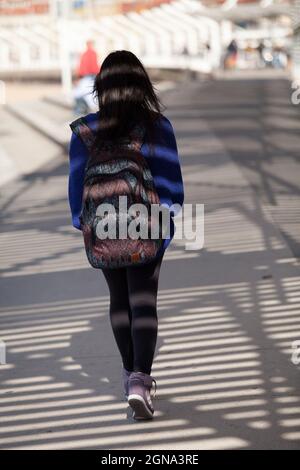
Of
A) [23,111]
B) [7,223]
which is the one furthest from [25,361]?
[23,111]

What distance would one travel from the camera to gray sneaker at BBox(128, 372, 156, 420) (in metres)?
4.72

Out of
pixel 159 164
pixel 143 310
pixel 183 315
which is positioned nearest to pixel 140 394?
pixel 143 310

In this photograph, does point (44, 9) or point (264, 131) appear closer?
point (264, 131)

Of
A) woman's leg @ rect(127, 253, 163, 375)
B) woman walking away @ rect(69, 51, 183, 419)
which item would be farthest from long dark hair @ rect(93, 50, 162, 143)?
woman's leg @ rect(127, 253, 163, 375)

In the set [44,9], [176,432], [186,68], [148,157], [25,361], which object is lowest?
[176,432]

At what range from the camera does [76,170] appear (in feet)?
15.6

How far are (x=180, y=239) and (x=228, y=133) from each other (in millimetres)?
10158

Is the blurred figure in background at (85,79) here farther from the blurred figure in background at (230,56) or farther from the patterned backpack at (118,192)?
the blurred figure in background at (230,56)

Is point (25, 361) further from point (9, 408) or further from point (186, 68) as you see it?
point (186, 68)

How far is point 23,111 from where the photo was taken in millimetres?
24859

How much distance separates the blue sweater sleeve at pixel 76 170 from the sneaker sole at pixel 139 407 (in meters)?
0.78

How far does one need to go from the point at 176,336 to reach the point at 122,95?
1968 millimetres

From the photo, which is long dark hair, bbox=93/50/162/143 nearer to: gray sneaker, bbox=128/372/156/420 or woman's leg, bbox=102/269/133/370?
woman's leg, bbox=102/269/133/370

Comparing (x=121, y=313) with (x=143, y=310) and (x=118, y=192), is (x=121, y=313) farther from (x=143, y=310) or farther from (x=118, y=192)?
(x=118, y=192)
